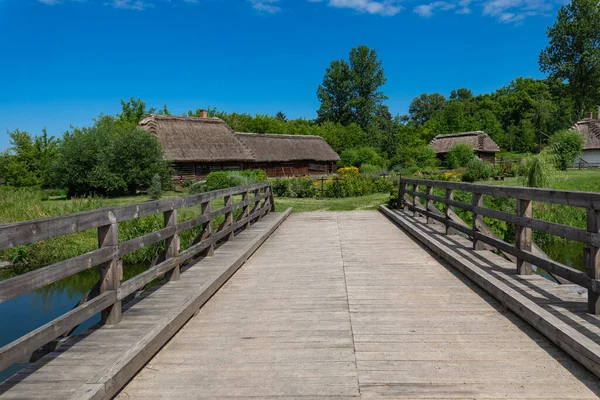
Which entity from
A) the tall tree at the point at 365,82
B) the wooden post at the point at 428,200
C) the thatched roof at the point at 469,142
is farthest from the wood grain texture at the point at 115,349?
the tall tree at the point at 365,82

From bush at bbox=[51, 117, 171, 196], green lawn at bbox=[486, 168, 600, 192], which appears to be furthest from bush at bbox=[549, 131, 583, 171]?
bush at bbox=[51, 117, 171, 196]

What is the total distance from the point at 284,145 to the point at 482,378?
151ft

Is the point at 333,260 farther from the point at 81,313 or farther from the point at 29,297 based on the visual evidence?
the point at 29,297

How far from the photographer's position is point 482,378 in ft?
10.6

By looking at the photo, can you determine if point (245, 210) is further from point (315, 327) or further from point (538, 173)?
point (538, 173)

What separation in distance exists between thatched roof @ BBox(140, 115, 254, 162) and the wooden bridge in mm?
31378

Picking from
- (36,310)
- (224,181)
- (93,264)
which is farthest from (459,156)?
(93,264)

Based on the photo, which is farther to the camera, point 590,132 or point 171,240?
point 590,132

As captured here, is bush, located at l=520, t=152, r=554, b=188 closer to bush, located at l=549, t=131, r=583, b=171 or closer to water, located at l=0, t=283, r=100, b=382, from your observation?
water, located at l=0, t=283, r=100, b=382

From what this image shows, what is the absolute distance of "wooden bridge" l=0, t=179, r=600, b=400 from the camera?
10.0ft

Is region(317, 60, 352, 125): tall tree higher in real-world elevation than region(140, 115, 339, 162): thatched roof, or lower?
higher

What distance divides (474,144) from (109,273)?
188 feet

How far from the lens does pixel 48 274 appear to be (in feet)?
10.0

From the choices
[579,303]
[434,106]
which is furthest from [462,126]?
[579,303]
